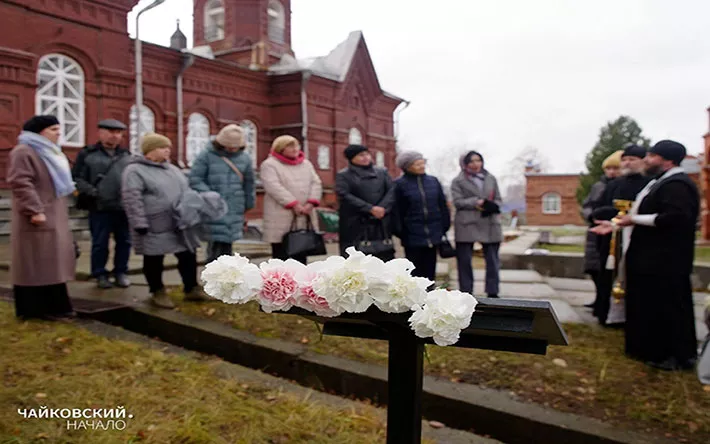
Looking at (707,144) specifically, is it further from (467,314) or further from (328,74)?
(467,314)

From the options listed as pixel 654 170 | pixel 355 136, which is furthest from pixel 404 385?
pixel 355 136

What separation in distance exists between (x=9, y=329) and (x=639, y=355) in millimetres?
4596

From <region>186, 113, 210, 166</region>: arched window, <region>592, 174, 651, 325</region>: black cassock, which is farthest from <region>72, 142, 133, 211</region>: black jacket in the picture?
<region>186, 113, 210, 166</region>: arched window

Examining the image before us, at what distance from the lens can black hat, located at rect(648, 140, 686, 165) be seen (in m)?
3.99

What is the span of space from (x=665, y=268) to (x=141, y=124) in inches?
645

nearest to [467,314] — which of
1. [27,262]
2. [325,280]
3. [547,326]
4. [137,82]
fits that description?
[547,326]

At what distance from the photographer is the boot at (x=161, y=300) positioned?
5.05 m

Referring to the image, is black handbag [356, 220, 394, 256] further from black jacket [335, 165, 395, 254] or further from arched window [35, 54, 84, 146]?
arched window [35, 54, 84, 146]

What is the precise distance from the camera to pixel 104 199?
233 inches

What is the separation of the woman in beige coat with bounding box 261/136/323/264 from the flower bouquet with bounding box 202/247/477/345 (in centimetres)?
369

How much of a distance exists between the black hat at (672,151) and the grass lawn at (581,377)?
56.8 inches

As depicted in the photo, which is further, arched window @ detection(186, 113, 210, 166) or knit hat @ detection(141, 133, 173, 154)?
arched window @ detection(186, 113, 210, 166)

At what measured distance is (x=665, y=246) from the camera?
3.92m

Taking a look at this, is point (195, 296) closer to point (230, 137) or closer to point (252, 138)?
point (230, 137)
